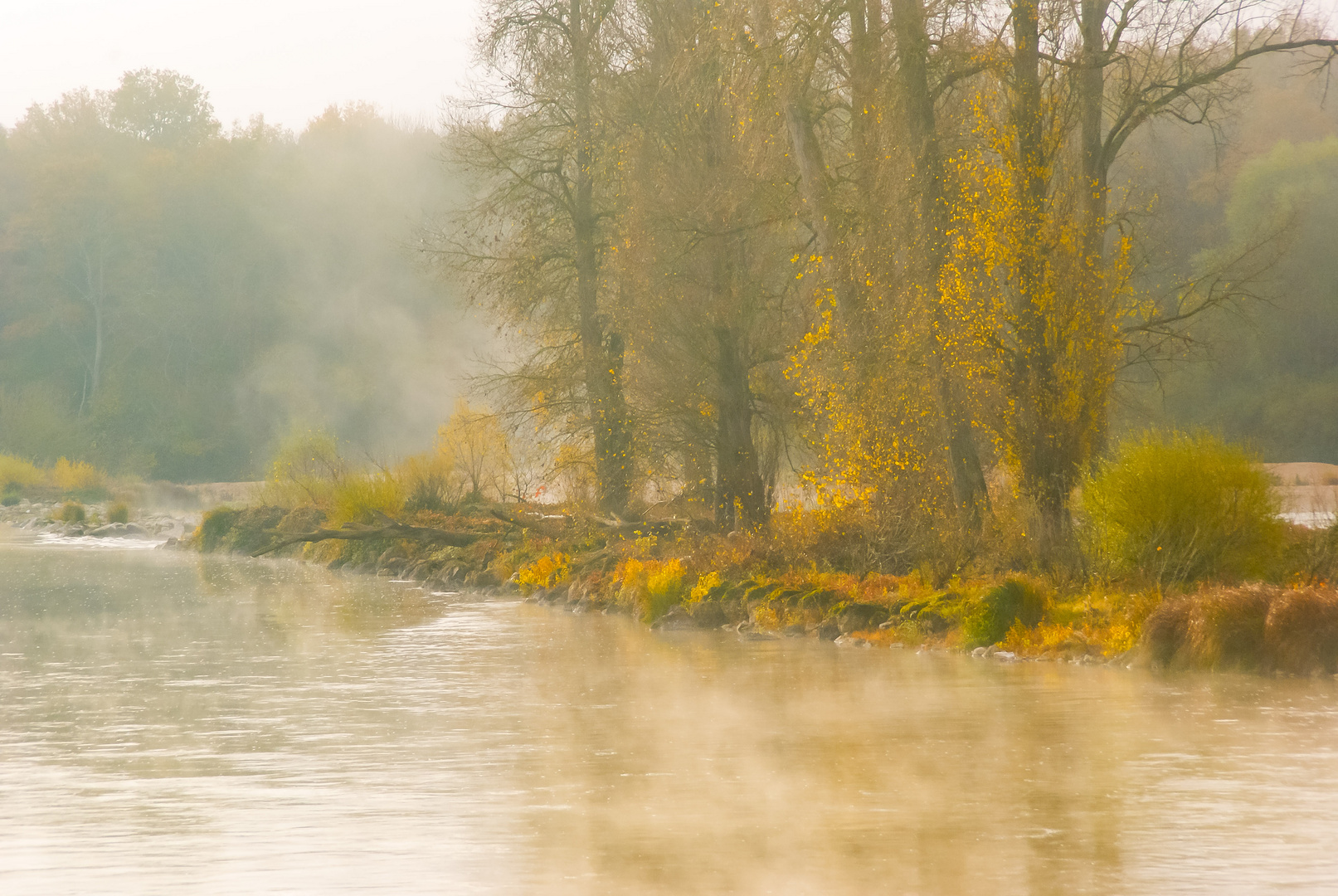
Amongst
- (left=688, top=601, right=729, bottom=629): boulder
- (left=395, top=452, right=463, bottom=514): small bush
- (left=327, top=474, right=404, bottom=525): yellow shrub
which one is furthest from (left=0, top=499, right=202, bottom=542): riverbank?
(left=688, top=601, right=729, bottom=629): boulder

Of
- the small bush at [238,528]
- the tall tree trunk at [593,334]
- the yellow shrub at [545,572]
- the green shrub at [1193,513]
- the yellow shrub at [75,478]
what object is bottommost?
the yellow shrub at [545,572]

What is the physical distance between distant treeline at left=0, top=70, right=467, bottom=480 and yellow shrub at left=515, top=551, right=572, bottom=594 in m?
45.3

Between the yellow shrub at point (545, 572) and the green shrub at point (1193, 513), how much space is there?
10.3 metres

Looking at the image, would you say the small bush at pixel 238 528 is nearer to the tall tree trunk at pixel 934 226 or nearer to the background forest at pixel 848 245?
the background forest at pixel 848 245

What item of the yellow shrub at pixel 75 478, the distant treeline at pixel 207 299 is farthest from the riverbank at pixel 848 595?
the distant treeline at pixel 207 299

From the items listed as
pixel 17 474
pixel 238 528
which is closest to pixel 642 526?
pixel 238 528

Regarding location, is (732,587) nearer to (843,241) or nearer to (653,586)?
(653,586)

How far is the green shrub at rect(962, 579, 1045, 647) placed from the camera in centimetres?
1467

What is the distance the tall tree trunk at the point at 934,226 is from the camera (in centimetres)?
1647

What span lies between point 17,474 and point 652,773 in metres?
54.2

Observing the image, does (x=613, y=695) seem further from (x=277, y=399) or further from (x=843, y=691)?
(x=277, y=399)

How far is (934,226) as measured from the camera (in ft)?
55.3

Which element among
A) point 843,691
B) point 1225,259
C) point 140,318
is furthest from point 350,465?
point 140,318

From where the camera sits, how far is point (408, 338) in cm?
7231
